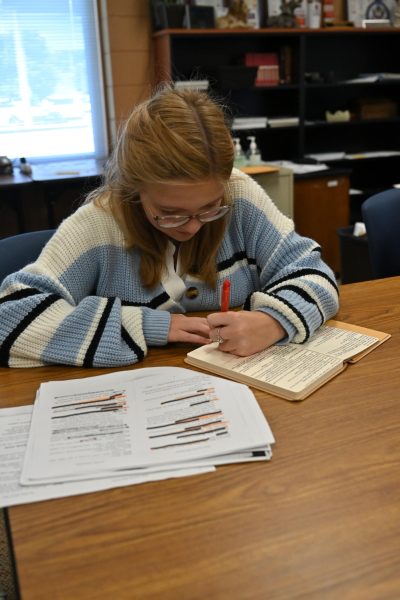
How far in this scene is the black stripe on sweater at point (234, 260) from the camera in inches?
53.9

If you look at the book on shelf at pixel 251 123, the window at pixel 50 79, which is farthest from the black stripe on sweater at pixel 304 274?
the window at pixel 50 79

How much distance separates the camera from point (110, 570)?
586mm

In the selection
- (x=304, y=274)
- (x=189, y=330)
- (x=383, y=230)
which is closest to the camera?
(x=189, y=330)

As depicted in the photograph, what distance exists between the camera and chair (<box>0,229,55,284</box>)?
1305 mm

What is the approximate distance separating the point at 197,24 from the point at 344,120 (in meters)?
1.20

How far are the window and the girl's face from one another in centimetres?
301

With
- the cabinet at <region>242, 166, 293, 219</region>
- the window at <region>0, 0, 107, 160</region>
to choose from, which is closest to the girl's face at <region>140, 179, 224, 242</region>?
the cabinet at <region>242, 166, 293, 219</region>

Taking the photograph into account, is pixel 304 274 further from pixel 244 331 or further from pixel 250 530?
pixel 250 530

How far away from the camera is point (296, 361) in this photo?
1029 mm

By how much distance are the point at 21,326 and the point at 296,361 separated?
0.51 meters

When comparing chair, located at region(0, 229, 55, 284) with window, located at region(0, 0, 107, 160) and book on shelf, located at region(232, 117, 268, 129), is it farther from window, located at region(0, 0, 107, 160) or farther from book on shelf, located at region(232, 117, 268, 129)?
window, located at region(0, 0, 107, 160)

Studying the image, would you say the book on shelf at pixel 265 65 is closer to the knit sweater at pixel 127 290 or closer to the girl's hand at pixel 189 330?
the knit sweater at pixel 127 290

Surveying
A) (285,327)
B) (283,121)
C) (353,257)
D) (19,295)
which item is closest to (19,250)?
(19,295)

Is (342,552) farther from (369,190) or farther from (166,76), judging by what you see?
(369,190)
